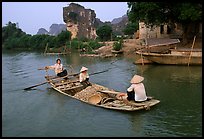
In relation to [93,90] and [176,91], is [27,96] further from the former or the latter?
[176,91]

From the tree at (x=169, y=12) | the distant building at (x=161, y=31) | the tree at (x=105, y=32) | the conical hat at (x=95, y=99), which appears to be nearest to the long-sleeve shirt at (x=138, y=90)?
the conical hat at (x=95, y=99)

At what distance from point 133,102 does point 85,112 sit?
1275mm

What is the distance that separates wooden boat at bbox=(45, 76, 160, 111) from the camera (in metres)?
7.54

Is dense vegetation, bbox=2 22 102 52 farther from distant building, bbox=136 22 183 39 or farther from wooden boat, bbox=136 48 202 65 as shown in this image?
wooden boat, bbox=136 48 202 65

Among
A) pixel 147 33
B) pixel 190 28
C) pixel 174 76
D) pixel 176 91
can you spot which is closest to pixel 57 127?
pixel 176 91

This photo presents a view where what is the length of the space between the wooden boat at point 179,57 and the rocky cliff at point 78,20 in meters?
33.3

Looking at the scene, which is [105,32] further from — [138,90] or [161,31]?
[138,90]

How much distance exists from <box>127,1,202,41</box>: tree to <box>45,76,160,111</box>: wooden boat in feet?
23.9

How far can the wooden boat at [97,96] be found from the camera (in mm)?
7537

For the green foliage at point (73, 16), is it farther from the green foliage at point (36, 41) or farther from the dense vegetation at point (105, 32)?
the dense vegetation at point (105, 32)

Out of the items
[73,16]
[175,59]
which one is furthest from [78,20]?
[175,59]

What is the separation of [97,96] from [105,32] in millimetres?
29000

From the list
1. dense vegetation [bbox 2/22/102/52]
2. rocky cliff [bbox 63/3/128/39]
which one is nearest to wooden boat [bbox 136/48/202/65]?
dense vegetation [bbox 2/22/102/52]

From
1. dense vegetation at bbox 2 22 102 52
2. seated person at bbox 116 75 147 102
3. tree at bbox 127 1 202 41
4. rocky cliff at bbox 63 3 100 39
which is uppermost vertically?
rocky cliff at bbox 63 3 100 39
